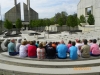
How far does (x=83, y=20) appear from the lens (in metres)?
50.8

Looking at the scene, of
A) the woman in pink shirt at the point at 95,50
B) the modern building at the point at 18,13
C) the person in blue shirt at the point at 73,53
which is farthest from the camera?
the modern building at the point at 18,13

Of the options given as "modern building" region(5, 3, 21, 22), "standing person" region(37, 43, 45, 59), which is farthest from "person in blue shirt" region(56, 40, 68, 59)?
"modern building" region(5, 3, 21, 22)

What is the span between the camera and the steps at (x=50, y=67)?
7184mm

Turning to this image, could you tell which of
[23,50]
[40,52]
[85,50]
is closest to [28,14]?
[23,50]

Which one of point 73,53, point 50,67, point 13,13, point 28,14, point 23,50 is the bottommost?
point 50,67

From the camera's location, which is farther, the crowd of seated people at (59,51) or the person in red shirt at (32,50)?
the person in red shirt at (32,50)

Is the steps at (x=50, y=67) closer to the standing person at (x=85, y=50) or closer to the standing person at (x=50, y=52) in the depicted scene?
the standing person at (x=50, y=52)

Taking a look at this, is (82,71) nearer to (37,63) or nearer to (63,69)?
(63,69)

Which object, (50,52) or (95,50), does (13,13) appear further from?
(95,50)

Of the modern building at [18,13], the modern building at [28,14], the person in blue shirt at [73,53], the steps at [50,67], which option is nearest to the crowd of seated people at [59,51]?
the person in blue shirt at [73,53]

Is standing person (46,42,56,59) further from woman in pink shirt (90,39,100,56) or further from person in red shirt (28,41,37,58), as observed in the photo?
woman in pink shirt (90,39,100,56)

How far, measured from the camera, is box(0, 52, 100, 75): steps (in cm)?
718

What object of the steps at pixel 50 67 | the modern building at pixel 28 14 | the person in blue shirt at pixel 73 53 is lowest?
the steps at pixel 50 67

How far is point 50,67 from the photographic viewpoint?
7984 millimetres
